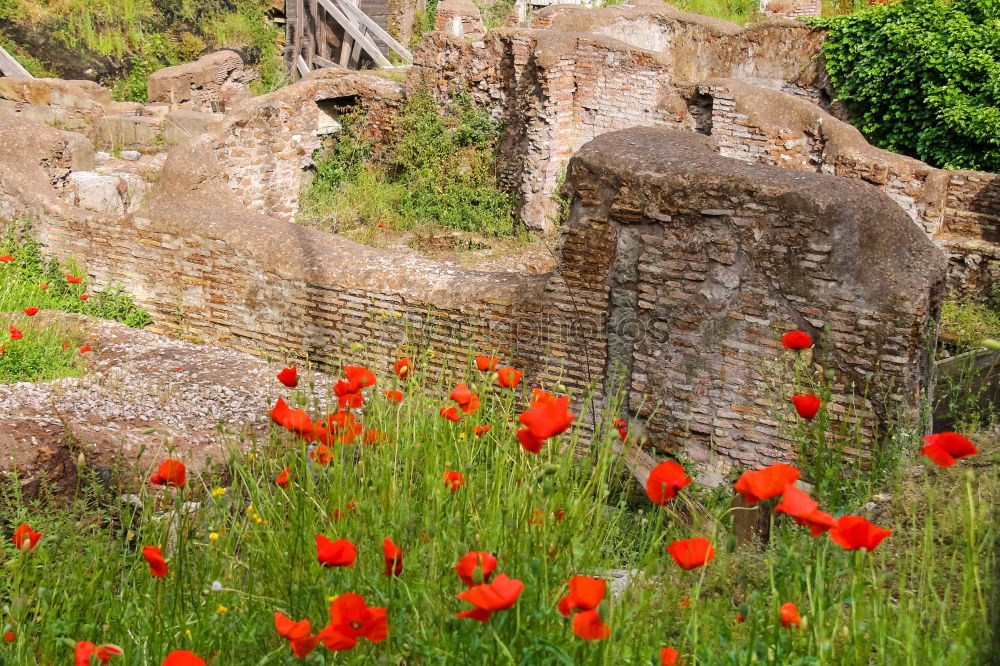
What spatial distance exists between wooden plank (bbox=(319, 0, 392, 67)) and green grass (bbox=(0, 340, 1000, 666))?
1306 centimetres

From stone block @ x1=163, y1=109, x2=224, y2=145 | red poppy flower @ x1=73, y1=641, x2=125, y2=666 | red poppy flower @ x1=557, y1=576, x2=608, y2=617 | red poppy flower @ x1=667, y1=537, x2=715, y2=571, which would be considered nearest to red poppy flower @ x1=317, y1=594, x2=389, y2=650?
red poppy flower @ x1=557, y1=576, x2=608, y2=617

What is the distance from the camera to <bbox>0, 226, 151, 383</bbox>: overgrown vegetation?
18.3 ft

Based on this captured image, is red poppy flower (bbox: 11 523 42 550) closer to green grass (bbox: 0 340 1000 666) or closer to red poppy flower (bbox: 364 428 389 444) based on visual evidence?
green grass (bbox: 0 340 1000 666)

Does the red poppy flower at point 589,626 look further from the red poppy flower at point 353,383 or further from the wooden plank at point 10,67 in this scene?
the wooden plank at point 10,67

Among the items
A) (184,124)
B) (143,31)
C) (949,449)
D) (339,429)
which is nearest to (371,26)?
(143,31)

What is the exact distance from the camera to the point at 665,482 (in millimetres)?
1963

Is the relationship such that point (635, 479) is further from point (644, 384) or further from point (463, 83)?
point (463, 83)

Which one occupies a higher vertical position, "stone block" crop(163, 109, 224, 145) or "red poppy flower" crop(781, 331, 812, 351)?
"red poppy flower" crop(781, 331, 812, 351)

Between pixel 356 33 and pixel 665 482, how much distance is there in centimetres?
1473

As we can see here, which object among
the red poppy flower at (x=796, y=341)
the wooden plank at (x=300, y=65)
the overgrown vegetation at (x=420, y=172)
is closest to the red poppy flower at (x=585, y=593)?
the red poppy flower at (x=796, y=341)

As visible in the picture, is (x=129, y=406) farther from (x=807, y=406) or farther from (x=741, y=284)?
(x=807, y=406)

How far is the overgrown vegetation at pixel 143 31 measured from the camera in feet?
50.0

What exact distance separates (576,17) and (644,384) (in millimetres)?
9475

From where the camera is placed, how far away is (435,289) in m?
5.88
